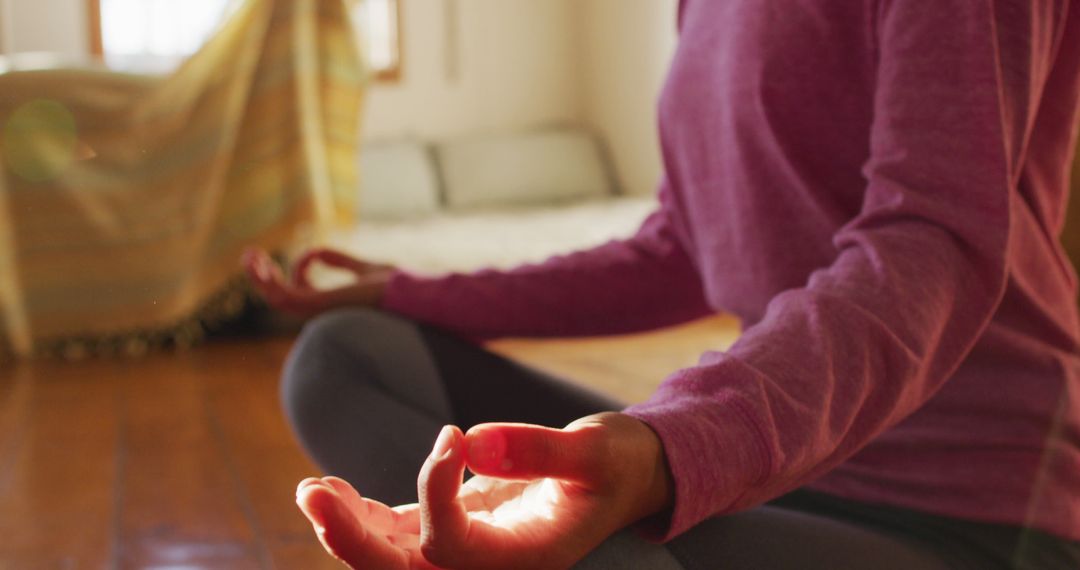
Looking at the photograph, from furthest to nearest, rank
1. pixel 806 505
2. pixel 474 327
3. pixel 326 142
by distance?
1. pixel 326 142
2. pixel 474 327
3. pixel 806 505

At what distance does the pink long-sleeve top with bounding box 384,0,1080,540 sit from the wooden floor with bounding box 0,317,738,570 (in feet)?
0.95

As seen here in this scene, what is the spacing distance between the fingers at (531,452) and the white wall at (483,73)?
3.58 meters

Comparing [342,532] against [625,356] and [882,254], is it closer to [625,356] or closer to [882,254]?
[882,254]

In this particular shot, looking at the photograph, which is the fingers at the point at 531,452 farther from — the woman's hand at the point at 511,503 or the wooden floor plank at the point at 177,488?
the wooden floor plank at the point at 177,488

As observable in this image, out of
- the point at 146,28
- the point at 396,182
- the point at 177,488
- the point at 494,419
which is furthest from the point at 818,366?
the point at 146,28

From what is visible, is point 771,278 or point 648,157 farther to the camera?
point 648,157

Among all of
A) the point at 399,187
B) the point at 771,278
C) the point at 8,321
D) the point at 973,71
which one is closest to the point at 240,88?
the point at 8,321

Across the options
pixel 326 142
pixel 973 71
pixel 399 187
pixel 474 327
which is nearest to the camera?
pixel 973 71

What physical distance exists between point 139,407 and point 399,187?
1.83 metres

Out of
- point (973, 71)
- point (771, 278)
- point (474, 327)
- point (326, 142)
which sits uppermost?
point (973, 71)

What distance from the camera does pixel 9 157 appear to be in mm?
1917

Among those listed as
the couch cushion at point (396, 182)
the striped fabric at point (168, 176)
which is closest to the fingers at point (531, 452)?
the striped fabric at point (168, 176)

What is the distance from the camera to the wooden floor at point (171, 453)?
1.02 metres

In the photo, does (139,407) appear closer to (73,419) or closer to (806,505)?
(73,419)
